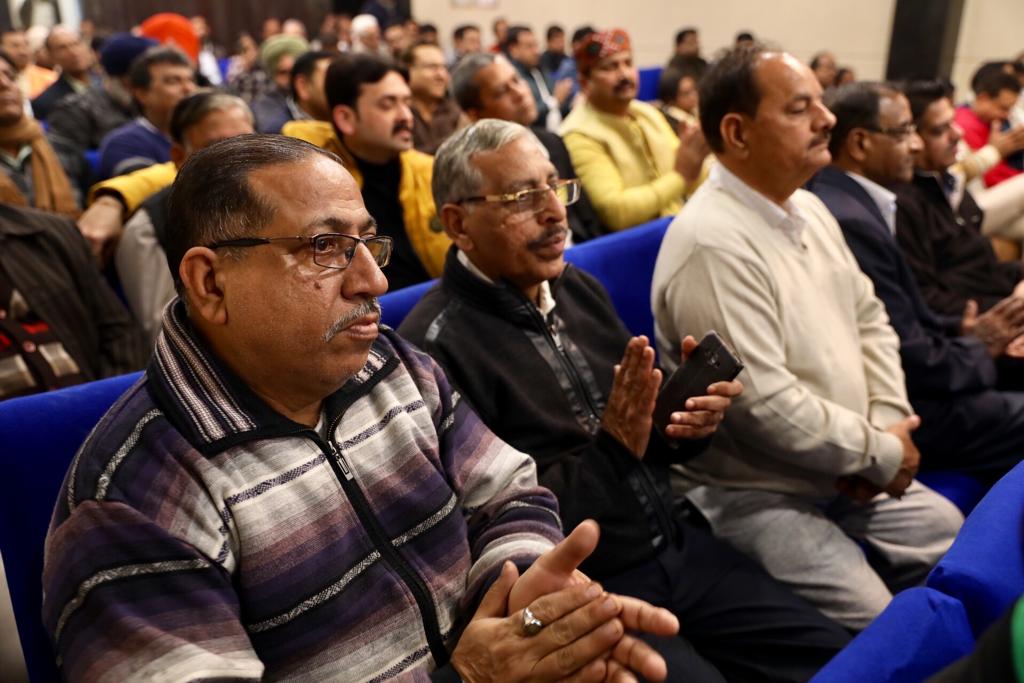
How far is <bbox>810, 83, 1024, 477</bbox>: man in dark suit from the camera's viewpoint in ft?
6.84

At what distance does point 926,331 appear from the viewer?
2248 millimetres

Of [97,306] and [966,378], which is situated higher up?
[97,306]

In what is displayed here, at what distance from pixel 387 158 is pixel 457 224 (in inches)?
46.2

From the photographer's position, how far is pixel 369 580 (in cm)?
106

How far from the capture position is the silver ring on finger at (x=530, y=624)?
0.95 metres

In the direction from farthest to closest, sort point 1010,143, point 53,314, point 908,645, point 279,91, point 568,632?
point 279,91 → point 1010,143 → point 53,314 → point 568,632 → point 908,645

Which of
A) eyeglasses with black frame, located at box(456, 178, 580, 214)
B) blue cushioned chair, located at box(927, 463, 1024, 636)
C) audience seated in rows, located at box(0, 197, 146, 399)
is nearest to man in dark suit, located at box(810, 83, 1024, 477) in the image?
eyeglasses with black frame, located at box(456, 178, 580, 214)

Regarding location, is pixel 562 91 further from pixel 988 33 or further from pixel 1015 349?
pixel 1015 349

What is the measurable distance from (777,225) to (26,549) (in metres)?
1.51

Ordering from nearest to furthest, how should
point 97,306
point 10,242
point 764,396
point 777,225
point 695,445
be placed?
point 695,445
point 764,396
point 777,225
point 10,242
point 97,306

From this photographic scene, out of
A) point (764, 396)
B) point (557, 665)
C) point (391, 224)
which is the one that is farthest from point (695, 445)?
point (391, 224)

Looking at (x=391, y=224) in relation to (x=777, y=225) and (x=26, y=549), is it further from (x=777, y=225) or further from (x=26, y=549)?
(x=26, y=549)

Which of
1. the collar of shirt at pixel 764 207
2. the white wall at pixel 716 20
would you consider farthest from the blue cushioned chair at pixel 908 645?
the white wall at pixel 716 20

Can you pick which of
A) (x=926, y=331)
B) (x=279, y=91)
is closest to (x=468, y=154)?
(x=926, y=331)
